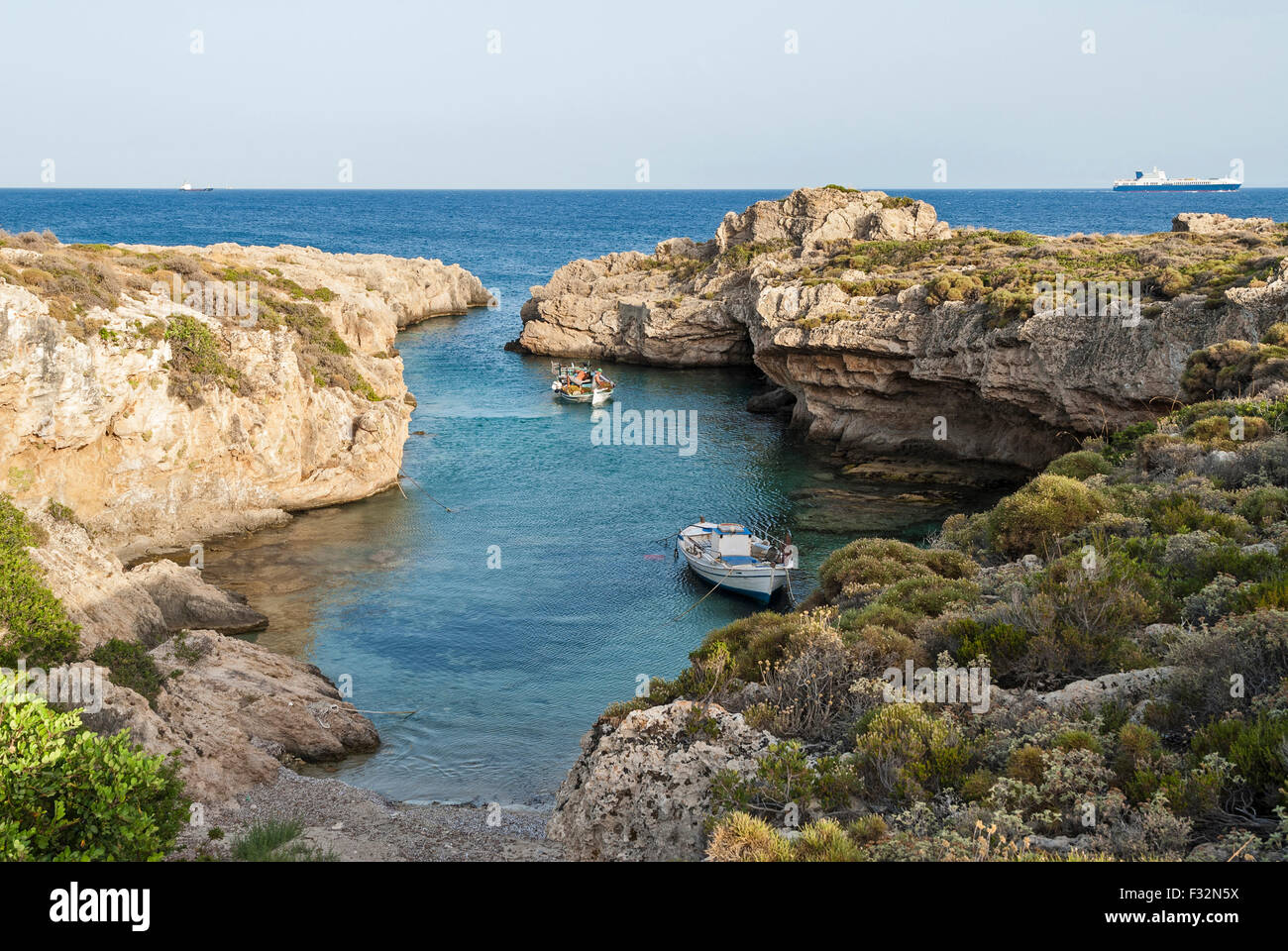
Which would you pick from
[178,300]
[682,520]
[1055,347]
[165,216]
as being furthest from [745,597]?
[165,216]

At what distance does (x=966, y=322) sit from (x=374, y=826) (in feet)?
105

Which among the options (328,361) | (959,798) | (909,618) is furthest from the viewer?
(328,361)

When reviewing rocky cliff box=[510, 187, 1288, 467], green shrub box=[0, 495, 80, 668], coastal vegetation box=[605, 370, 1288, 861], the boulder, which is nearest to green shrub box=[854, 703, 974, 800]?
coastal vegetation box=[605, 370, 1288, 861]

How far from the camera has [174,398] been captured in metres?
33.2

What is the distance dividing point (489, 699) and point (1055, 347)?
25267mm

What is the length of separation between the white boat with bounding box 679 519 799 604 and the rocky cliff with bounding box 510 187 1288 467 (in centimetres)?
1278

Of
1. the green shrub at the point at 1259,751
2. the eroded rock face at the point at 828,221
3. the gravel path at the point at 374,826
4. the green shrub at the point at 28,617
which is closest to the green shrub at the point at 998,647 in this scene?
the green shrub at the point at 1259,751

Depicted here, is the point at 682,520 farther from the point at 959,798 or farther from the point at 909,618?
the point at 959,798

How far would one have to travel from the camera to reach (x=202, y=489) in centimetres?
3409

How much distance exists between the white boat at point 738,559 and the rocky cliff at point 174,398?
47.1 feet

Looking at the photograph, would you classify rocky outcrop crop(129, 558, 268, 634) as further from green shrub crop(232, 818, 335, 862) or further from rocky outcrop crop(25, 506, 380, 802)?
green shrub crop(232, 818, 335, 862)

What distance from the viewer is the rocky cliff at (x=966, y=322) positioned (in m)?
35.0

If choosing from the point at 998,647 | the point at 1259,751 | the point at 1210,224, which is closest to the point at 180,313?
the point at 998,647

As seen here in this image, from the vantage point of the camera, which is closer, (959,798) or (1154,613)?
(959,798)
